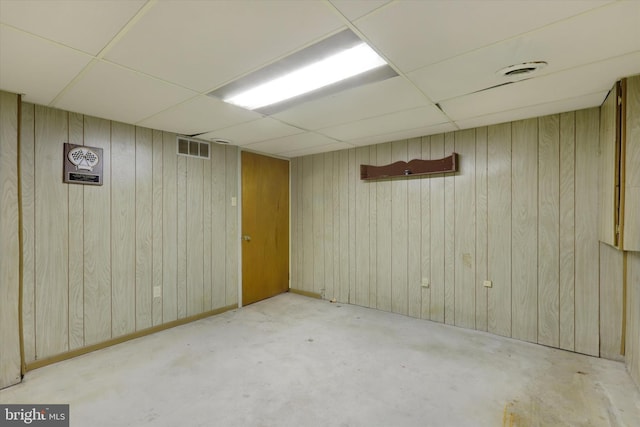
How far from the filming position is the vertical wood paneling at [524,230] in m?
3.01

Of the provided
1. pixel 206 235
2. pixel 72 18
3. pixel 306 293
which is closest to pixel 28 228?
pixel 206 235

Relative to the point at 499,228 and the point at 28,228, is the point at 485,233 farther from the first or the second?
the point at 28,228

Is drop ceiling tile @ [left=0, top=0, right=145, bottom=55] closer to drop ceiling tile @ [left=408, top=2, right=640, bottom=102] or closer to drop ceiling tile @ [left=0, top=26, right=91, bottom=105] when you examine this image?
drop ceiling tile @ [left=0, top=26, right=91, bottom=105]

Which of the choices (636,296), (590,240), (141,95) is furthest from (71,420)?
(590,240)

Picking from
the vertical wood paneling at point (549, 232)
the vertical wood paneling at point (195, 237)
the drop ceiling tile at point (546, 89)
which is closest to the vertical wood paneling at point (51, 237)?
the vertical wood paneling at point (195, 237)

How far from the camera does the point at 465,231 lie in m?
3.43

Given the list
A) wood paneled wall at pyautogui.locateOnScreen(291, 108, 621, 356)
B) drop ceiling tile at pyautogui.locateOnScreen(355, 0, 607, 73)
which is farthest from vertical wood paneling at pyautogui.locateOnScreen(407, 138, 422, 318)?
drop ceiling tile at pyautogui.locateOnScreen(355, 0, 607, 73)

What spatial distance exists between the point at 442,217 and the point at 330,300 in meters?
2.09

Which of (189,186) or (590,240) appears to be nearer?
(590,240)

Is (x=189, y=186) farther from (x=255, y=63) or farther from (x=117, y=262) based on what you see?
(x=255, y=63)

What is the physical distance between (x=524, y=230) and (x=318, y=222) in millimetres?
2718

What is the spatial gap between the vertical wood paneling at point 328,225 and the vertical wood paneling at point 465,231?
70.9 inches

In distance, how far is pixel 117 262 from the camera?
306cm

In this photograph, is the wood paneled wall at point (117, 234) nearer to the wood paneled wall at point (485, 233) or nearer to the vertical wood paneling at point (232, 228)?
the vertical wood paneling at point (232, 228)
